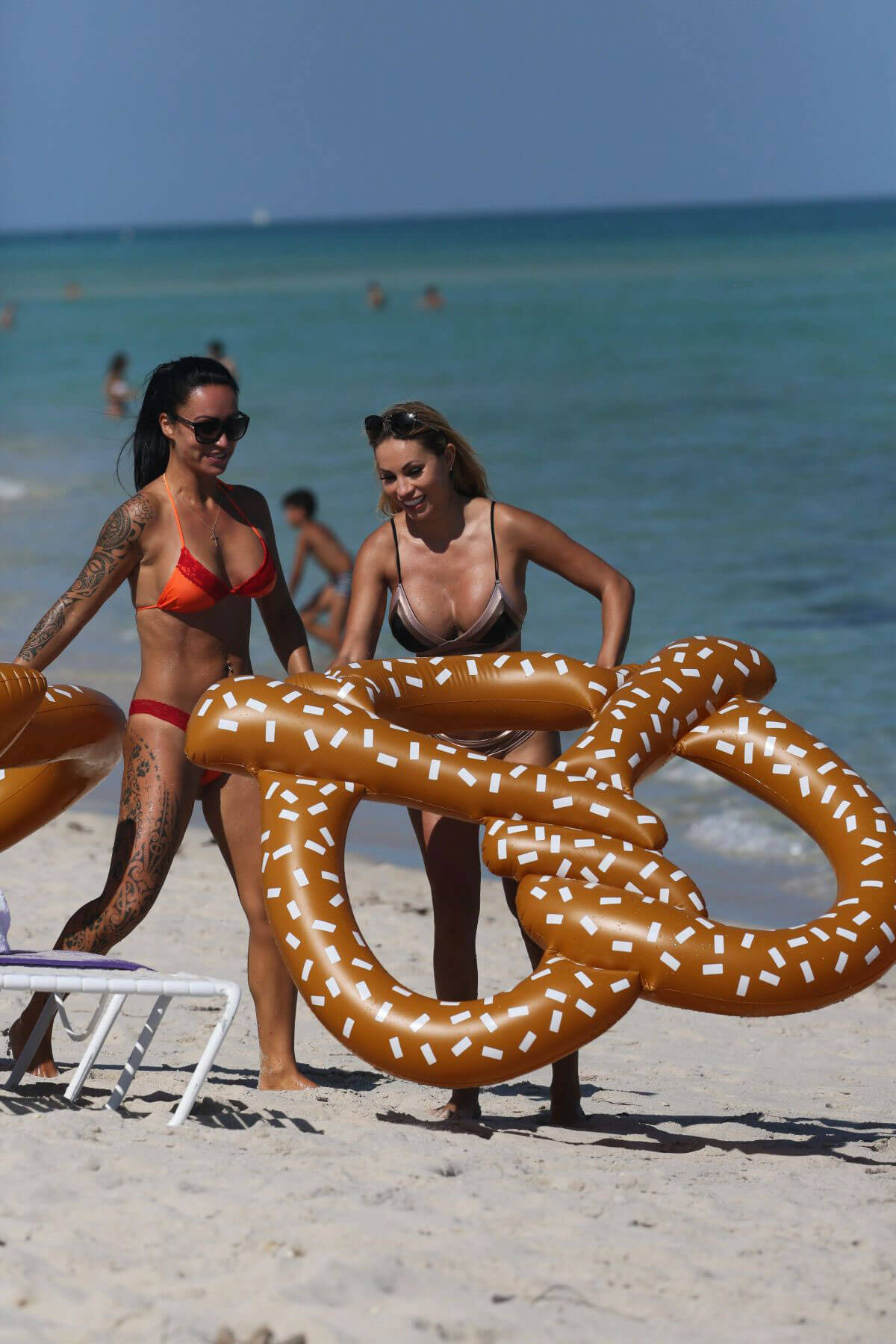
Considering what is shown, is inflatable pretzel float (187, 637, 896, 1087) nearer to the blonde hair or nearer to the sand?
the sand

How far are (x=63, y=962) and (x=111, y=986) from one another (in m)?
0.18

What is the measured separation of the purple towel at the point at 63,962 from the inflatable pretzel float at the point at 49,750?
0.52 metres

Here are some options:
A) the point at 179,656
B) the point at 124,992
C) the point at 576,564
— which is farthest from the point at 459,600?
the point at 124,992

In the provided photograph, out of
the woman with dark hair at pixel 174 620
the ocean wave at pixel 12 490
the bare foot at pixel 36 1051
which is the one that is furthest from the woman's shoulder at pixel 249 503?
the ocean wave at pixel 12 490

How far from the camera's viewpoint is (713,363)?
1248 inches

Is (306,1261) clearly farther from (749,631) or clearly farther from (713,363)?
(713,363)

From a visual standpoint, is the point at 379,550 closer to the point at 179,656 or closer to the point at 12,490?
the point at 179,656

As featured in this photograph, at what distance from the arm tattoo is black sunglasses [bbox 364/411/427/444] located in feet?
1.98

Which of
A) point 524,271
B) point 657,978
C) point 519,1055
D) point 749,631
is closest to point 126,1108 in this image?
point 519,1055

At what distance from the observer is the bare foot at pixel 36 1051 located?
4496mm

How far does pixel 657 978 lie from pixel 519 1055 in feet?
1.14

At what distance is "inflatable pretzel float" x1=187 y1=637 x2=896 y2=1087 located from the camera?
12.2 feet

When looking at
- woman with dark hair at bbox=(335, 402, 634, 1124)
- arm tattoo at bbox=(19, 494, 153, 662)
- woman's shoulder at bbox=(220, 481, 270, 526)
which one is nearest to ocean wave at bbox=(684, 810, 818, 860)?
woman with dark hair at bbox=(335, 402, 634, 1124)

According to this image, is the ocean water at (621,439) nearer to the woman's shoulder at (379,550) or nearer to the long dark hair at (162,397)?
the woman's shoulder at (379,550)
